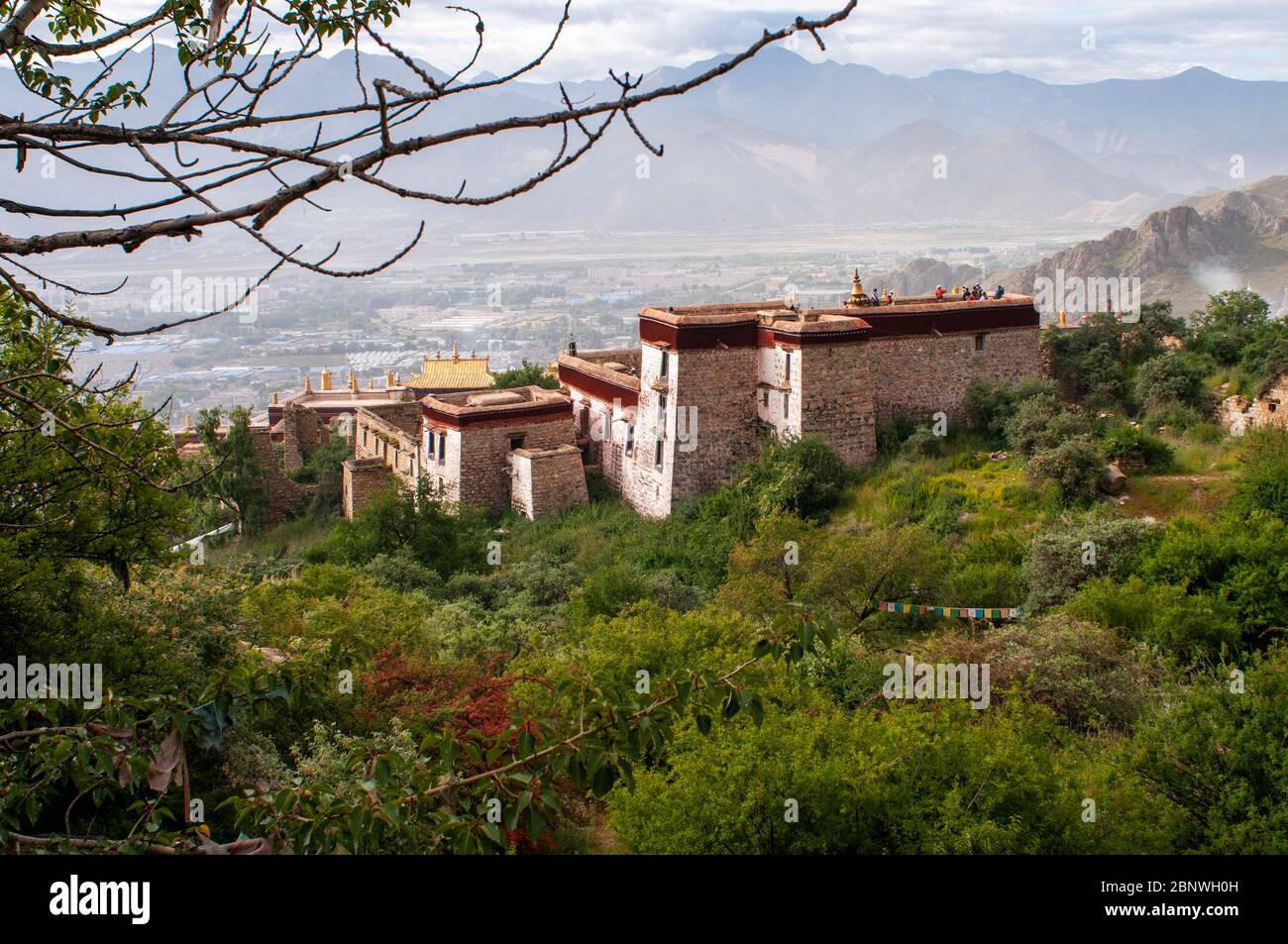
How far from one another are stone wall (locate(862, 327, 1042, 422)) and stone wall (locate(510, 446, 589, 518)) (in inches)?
277

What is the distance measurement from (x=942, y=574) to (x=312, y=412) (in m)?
22.5

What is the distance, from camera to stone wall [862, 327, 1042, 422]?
2470cm

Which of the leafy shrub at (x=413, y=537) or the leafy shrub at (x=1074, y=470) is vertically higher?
the leafy shrub at (x=1074, y=470)

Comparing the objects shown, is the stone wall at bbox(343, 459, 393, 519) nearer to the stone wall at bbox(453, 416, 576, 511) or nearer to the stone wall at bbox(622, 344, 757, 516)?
the stone wall at bbox(453, 416, 576, 511)

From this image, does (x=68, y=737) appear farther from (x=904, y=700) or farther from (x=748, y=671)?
(x=904, y=700)

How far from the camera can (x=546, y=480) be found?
1047 inches

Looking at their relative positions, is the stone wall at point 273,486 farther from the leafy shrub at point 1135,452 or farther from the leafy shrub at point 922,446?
the leafy shrub at point 1135,452

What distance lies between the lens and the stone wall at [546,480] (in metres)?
26.4

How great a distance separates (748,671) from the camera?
395 inches

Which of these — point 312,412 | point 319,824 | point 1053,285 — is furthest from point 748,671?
point 1053,285

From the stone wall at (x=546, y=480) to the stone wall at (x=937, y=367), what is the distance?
277 inches

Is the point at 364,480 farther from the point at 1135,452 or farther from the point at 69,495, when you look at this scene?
the point at 69,495

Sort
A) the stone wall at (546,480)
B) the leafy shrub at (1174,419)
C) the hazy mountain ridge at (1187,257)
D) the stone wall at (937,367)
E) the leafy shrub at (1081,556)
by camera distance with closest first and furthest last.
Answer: the leafy shrub at (1081,556) < the leafy shrub at (1174,419) < the stone wall at (937,367) < the stone wall at (546,480) < the hazy mountain ridge at (1187,257)

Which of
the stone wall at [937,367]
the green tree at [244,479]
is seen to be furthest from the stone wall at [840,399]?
the green tree at [244,479]
